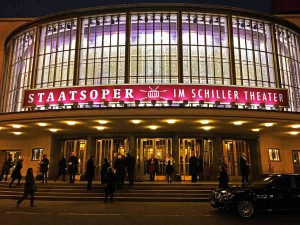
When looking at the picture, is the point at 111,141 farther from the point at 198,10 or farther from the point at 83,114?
the point at 198,10

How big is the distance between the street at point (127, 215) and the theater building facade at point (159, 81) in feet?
21.4

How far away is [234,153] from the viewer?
21875mm

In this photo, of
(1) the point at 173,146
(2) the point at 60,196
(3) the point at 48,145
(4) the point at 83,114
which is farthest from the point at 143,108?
(3) the point at 48,145

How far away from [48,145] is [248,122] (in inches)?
562

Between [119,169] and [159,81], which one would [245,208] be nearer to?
[119,169]

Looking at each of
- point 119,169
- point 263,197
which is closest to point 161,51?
point 119,169

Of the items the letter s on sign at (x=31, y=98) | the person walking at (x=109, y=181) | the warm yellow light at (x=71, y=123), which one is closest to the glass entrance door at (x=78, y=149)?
the warm yellow light at (x=71, y=123)

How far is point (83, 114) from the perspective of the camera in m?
17.0

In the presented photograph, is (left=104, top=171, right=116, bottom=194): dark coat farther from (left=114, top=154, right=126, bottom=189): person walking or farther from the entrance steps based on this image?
(left=114, top=154, right=126, bottom=189): person walking

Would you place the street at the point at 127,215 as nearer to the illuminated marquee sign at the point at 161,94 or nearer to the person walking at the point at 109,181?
the person walking at the point at 109,181

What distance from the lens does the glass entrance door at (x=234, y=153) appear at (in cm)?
2152

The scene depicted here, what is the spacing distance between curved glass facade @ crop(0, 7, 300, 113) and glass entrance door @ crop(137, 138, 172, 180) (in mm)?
4241

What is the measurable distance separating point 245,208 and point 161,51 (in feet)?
47.2

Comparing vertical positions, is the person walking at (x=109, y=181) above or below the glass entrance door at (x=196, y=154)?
below
